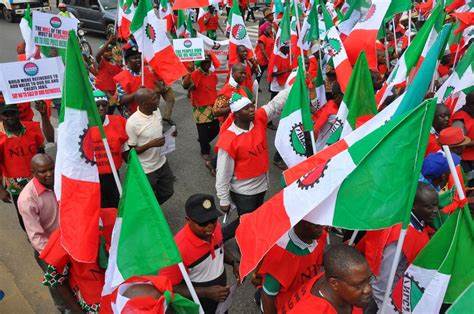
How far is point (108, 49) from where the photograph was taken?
27.1 feet

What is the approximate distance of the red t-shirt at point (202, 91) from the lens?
6.99 m

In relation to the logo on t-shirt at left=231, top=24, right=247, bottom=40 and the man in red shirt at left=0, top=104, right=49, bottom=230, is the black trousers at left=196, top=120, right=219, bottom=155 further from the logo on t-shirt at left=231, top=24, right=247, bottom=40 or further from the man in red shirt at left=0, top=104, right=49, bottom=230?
the man in red shirt at left=0, top=104, right=49, bottom=230

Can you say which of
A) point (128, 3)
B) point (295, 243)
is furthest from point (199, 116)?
point (295, 243)

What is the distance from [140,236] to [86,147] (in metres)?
0.95

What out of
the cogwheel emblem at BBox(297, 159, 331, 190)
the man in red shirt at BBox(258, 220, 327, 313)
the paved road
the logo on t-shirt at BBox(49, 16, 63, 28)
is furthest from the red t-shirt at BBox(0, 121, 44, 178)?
the cogwheel emblem at BBox(297, 159, 331, 190)

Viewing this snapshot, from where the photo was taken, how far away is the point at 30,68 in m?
4.69

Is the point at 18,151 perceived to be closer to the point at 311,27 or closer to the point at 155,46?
the point at 155,46

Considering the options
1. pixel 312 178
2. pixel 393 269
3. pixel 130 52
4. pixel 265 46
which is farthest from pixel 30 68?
pixel 265 46

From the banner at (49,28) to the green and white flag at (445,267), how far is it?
4794 mm

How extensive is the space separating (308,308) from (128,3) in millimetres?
6498

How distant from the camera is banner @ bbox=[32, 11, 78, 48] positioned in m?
5.52

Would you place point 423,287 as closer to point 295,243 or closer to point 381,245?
point 381,245

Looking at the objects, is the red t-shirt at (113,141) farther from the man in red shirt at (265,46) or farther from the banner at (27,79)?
the man in red shirt at (265,46)

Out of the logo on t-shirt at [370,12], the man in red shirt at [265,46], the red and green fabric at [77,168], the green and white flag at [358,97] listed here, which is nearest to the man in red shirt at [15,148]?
the red and green fabric at [77,168]
